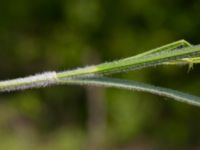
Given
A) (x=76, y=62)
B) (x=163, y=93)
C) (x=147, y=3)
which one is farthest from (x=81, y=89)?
(x=163, y=93)

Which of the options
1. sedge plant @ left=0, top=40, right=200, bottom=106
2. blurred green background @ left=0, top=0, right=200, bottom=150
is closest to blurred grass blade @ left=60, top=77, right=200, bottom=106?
sedge plant @ left=0, top=40, right=200, bottom=106

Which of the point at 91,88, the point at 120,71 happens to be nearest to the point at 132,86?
the point at 120,71

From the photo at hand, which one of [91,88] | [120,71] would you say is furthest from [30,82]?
[91,88]

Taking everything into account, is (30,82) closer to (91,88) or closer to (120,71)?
(120,71)

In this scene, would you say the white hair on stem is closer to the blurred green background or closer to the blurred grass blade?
the blurred grass blade

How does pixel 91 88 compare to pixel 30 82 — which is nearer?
pixel 30 82

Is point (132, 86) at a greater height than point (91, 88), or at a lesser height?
greater
